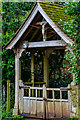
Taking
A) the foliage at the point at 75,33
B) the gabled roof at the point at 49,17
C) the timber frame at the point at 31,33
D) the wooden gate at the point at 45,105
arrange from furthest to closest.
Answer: the timber frame at the point at 31,33 < the wooden gate at the point at 45,105 < the gabled roof at the point at 49,17 < the foliage at the point at 75,33

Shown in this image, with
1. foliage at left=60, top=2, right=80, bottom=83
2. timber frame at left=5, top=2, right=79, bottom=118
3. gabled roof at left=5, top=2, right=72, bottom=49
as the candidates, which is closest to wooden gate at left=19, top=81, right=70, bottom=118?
timber frame at left=5, top=2, right=79, bottom=118

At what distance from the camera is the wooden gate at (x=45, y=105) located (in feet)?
31.5

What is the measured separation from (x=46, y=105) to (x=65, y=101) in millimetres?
807

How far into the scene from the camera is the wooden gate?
9602 mm

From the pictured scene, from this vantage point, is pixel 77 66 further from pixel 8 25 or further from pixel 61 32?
pixel 8 25

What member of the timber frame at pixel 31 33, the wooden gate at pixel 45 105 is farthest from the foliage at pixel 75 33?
the wooden gate at pixel 45 105

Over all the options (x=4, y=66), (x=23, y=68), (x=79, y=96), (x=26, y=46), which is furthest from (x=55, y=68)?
(x=79, y=96)

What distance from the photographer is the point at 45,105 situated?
10.0 m

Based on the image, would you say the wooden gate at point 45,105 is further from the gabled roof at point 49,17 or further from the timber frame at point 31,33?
the gabled roof at point 49,17

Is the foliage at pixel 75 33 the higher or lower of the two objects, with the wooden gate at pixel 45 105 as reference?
higher

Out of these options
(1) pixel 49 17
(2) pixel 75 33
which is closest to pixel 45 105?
(2) pixel 75 33

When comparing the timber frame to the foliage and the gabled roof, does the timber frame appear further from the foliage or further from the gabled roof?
the foliage

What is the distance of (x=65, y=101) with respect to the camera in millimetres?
9609

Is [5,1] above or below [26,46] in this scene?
above
